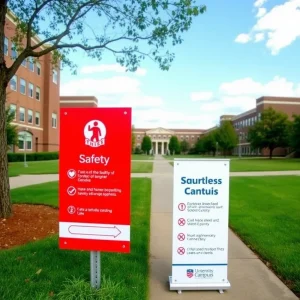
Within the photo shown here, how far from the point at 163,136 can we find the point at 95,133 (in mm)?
152283

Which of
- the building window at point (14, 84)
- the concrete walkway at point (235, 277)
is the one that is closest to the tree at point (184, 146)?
the building window at point (14, 84)

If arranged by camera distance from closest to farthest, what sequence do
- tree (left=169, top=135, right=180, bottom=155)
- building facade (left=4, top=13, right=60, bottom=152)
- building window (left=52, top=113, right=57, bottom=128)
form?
building facade (left=4, top=13, right=60, bottom=152)
building window (left=52, top=113, right=57, bottom=128)
tree (left=169, top=135, right=180, bottom=155)

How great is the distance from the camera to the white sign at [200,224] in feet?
13.4

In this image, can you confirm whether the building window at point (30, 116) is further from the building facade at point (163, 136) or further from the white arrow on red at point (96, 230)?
the building facade at point (163, 136)

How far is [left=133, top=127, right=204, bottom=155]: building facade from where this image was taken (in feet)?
501

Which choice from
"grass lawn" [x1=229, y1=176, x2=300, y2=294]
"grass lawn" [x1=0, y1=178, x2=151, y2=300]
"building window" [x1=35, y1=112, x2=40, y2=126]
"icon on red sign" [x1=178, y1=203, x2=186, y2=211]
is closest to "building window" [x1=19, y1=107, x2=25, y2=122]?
"building window" [x1=35, y1=112, x2=40, y2=126]

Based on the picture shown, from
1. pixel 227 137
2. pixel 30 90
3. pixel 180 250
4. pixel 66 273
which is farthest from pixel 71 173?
pixel 227 137

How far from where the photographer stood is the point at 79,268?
4.61 meters

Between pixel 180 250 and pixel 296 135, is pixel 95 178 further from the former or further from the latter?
pixel 296 135

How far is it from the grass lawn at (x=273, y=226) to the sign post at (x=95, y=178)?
2.42 metres

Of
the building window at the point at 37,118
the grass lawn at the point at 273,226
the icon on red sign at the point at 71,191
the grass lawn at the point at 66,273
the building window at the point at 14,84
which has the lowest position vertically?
the grass lawn at the point at 273,226

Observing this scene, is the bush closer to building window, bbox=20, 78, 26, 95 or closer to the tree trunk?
building window, bbox=20, 78, 26, 95

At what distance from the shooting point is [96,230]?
375cm

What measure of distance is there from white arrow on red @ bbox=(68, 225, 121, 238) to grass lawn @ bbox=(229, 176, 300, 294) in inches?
92.3
